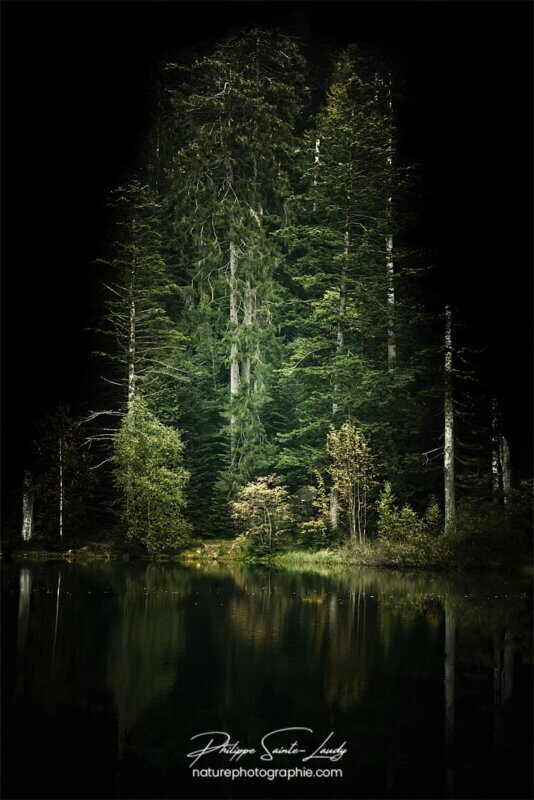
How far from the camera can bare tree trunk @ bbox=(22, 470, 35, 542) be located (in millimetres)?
34438

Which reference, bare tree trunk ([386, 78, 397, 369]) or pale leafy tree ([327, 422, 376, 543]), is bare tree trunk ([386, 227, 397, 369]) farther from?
pale leafy tree ([327, 422, 376, 543])

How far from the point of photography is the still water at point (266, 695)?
722 centimetres

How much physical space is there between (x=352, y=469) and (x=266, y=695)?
915 inches

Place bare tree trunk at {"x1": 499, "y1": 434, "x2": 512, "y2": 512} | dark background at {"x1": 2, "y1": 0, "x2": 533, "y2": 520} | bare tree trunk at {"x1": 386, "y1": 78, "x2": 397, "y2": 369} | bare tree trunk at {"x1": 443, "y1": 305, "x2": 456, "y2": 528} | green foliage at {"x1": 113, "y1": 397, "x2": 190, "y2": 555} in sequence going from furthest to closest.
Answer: bare tree trunk at {"x1": 386, "y1": 78, "x2": 397, "y2": 369}, green foliage at {"x1": 113, "y1": 397, "x2": 190, "y2": 555}, bare tree trunk at {"x1": 443, "y1": 305, "x2": 456, "y2": 528}, bare tree trunk at {"x1": 499, "y1": 434, "x2": 512, "y2": 512}, dark background at {"x1": 2, "y1": 0, "x2": 533, "y2": 520}

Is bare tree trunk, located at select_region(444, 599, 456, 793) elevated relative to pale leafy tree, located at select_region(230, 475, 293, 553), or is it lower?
lower

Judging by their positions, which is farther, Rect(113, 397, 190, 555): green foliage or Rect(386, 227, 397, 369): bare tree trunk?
Rect(386, 227, 397, 369): bare tree trunk

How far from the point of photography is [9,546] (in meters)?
34.1

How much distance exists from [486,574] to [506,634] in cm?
1287

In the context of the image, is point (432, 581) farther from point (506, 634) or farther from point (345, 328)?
point (345, 328)

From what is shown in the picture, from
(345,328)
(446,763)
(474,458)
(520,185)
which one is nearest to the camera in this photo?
(446,763)

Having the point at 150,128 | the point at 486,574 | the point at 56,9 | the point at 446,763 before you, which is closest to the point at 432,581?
the point at 486,574

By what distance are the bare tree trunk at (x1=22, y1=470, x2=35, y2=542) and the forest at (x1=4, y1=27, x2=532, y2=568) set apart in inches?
3.2
